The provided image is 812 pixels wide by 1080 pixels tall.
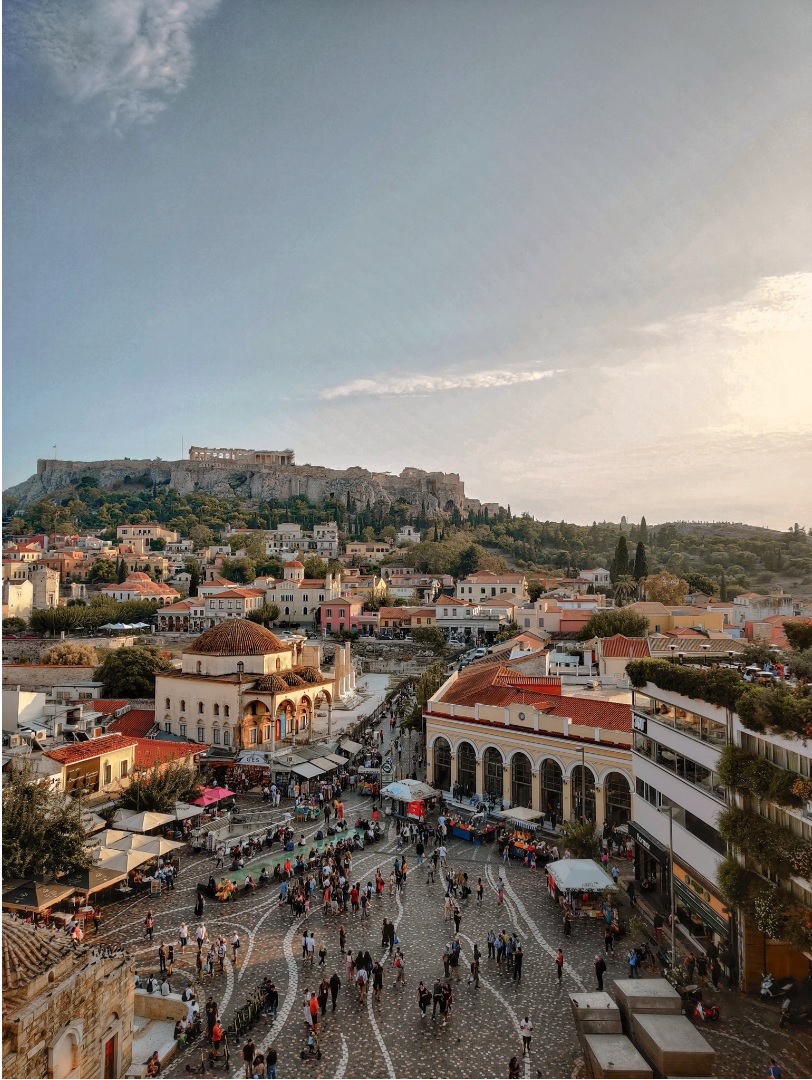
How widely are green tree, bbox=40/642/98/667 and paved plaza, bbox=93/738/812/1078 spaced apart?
102 ft

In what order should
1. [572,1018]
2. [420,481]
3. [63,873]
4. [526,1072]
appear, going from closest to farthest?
[526,1072]
[572,1018]
[63,873]
[420,481]

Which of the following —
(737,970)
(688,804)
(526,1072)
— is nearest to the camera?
(526,1072)

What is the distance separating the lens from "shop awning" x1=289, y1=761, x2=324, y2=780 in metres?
26.3

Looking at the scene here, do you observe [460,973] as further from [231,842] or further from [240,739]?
[240,739]

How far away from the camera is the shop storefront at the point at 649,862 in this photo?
16734 mm

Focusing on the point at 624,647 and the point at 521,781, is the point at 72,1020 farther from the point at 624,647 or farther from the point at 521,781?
the point at 624,647

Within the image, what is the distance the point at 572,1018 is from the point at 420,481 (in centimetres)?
13426

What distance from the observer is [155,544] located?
106125mm

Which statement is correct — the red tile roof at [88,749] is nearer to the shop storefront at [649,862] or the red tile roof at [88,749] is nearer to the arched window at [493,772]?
the arched window at [493,772]

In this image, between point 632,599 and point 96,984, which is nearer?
point 96,984

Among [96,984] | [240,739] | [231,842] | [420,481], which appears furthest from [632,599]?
[420,481]

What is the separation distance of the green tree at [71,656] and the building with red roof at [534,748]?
2857 cm

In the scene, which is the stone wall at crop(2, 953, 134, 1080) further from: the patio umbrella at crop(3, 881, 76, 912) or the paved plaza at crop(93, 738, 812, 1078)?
the patio umbrella at crop(3, 881, 76, 912)

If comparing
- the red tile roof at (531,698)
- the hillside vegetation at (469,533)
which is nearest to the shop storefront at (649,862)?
the red tile roof at (531,698)
